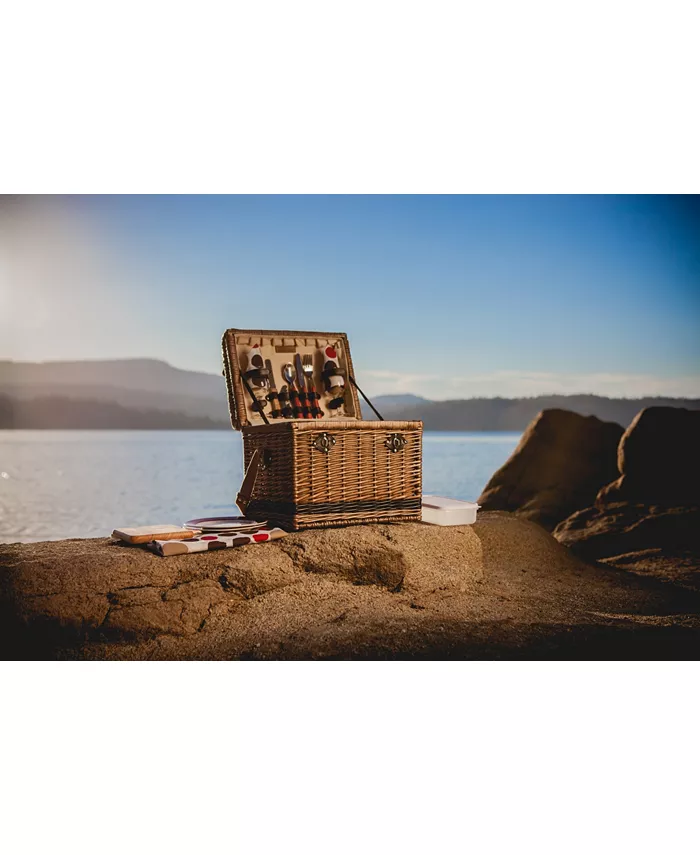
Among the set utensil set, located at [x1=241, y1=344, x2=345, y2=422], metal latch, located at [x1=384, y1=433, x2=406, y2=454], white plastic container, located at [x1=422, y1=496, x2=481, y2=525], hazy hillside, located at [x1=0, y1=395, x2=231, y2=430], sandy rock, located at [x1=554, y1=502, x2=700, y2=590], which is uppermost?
utensil set, located at [x1=241, y1=344, x2=345, y2=422]

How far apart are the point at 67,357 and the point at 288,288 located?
2.42m

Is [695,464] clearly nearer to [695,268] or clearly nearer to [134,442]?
[695,268]

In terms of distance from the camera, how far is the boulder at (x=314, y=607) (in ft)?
9.45

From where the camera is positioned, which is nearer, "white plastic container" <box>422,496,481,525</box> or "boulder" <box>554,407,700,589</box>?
"white plastic container" <box>422,496,481,525</box>

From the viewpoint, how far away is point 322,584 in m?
3.44

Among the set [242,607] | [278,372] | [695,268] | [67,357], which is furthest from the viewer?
[67,357]

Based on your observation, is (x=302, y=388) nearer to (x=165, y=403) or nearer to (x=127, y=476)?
(x=165, y=403)

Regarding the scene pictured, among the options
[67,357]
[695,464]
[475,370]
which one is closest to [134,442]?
[67,357]

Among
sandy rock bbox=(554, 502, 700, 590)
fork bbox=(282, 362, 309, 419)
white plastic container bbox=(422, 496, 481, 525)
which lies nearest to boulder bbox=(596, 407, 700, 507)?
sandy rock bbox=(554, 502, 700, 590)

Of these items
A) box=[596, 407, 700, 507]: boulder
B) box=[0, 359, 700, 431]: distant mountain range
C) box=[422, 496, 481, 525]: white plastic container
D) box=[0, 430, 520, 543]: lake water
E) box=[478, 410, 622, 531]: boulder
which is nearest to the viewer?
box=[422, 496, 481, 525]: white plastic container

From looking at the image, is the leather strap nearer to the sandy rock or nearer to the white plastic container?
the white plastic container

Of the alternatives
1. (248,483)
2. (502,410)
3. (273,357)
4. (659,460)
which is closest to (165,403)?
(502,410)

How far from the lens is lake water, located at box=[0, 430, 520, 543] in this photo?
697cm

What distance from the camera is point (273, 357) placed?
4297 mm
